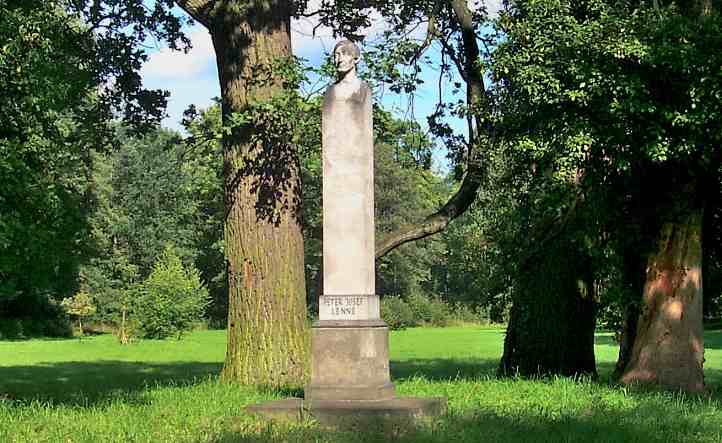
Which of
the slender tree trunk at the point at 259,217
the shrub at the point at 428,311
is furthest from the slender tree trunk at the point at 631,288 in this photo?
the shrub at the point at 428,311

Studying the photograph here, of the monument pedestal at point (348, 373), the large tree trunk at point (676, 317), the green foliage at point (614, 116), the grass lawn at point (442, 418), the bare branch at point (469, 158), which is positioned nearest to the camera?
the grass lawn at point (442, 418)

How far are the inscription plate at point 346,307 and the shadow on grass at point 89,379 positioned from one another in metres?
3.29

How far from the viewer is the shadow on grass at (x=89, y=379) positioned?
580 inches

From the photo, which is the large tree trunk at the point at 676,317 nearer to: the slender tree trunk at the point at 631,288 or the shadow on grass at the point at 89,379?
the slender tree trunk at the point at 631,288

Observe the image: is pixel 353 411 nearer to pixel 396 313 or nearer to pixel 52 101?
pixel 52 101

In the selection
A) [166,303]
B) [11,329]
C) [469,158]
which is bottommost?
[11,329]

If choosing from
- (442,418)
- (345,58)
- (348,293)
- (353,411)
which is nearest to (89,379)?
(348,293)

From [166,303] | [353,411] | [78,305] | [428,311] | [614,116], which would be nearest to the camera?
[353,411]

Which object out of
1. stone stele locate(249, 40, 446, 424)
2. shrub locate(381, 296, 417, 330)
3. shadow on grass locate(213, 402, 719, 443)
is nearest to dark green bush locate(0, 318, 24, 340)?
shrub locate(381, 296, 417, 330)

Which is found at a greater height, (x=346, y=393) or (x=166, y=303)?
(x=166, y=303)

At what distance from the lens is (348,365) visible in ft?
33.7

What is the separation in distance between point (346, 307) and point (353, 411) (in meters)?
1.20

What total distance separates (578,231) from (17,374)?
16.2 m

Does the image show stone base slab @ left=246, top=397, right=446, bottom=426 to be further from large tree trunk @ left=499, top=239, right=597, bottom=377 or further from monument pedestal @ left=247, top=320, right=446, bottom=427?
large tree trunk @ left=499, top=239, right=597, bottom=377
